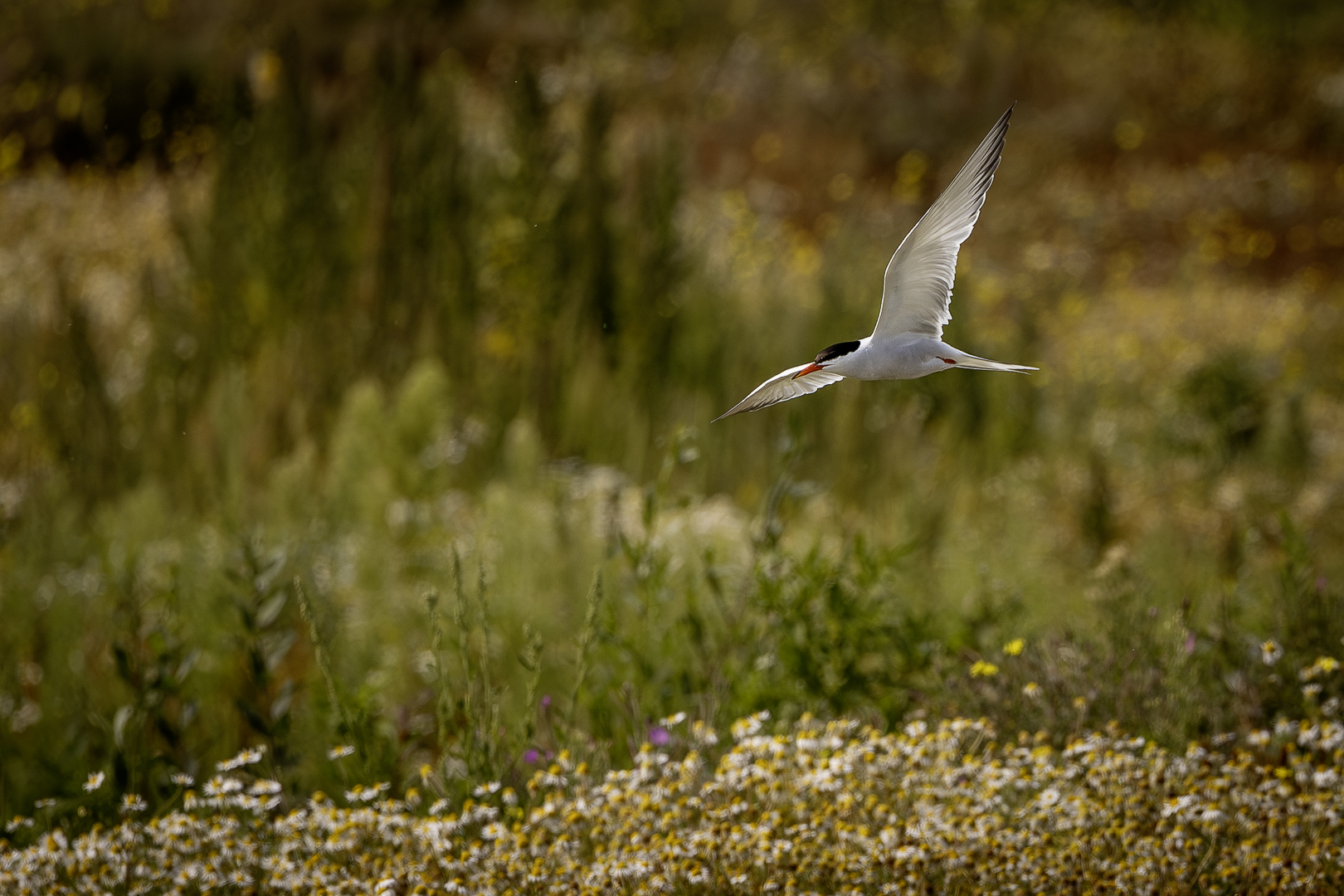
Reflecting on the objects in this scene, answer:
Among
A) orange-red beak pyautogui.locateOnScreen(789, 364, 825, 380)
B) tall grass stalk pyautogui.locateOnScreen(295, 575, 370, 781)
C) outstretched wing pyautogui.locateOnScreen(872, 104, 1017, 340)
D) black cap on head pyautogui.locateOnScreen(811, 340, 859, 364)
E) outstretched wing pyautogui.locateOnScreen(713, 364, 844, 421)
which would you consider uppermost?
outstretched wing pyautogui.locateOnScreen(872, 104, 1017, 340)

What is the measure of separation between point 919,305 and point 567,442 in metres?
4.34

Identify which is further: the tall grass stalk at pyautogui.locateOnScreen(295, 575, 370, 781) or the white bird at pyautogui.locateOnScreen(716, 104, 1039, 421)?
the tall grass stalk at pyautogui.locateOnScreen(295, 575, 370, 781)

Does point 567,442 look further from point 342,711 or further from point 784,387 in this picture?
point 784,387

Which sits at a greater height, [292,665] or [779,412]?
[779,412]

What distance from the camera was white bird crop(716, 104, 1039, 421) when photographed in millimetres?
1333

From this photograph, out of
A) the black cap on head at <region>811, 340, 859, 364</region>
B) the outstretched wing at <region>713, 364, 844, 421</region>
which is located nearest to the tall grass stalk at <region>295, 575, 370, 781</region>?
the outstretched wing at <region>713, 364, 844, 421</region>

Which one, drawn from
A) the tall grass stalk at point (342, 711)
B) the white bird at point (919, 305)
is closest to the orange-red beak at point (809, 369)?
the white bird at point (919, 305)

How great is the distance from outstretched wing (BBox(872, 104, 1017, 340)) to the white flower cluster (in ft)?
3.79

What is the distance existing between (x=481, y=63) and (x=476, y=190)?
10.4 m

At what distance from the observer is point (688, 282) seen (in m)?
6.63

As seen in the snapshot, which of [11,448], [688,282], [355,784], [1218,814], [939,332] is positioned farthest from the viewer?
[688,282]

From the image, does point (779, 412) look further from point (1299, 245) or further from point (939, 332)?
point (1299, 245)

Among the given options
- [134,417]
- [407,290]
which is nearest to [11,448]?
[134,417]

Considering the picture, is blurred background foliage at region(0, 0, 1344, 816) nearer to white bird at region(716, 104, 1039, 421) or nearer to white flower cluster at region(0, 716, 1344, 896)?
white flower cluster at region(0, 716, 1344, 896)
